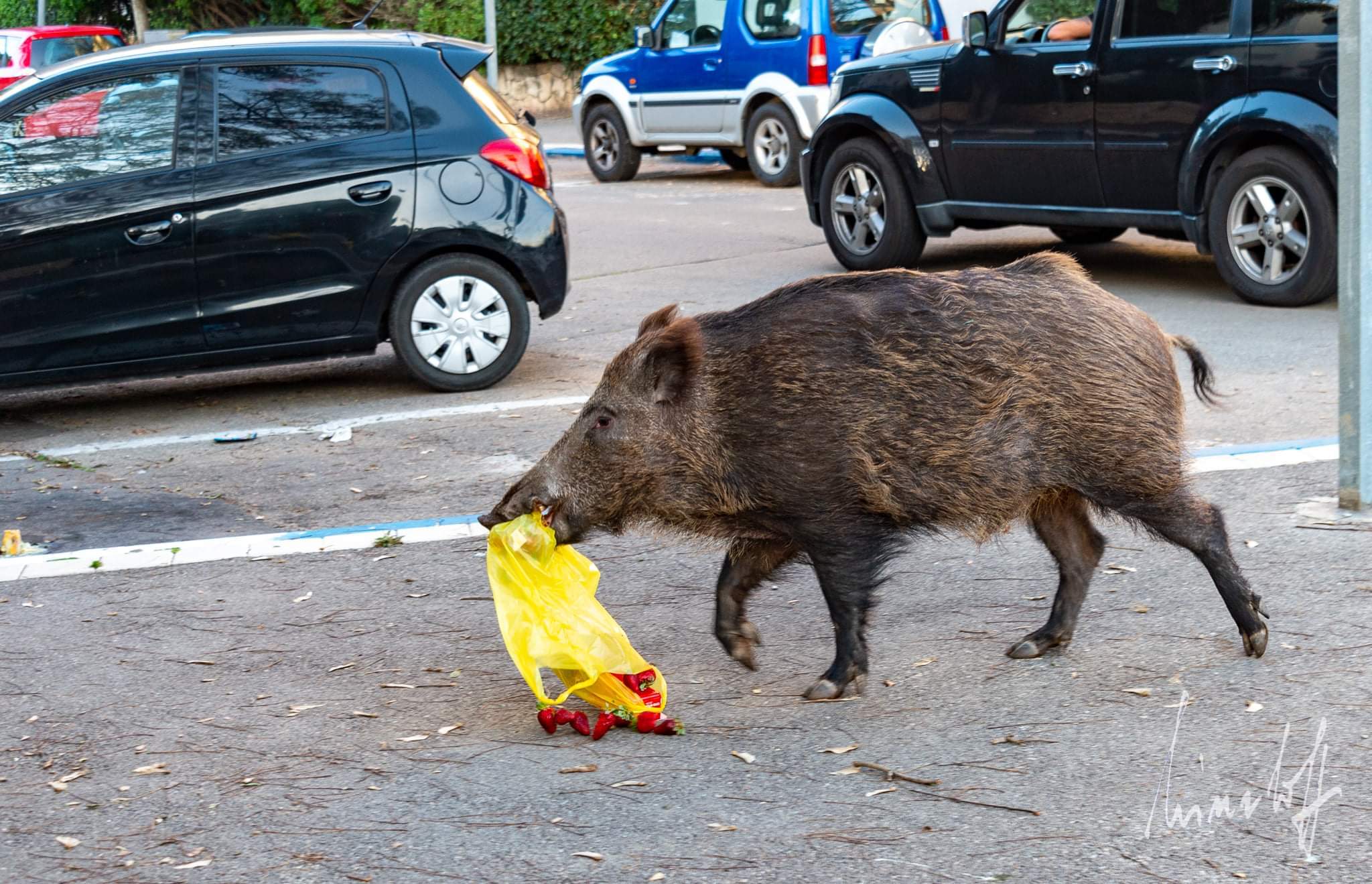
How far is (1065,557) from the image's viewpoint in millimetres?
5059

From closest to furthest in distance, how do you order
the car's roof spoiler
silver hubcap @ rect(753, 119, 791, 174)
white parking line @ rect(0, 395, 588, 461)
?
white parking line @ rect(0, 395, 588, 461)
the car's roof spoiler
silver hubcap @ rect(753, 119, 791, 174)

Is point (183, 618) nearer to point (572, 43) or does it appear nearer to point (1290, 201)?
point (1290, 201)

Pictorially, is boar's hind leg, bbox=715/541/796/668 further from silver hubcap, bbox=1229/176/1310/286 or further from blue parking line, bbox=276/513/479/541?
silver hubcap, bbox=1229/176/1310/286

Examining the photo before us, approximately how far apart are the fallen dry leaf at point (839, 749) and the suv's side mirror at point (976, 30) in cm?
778

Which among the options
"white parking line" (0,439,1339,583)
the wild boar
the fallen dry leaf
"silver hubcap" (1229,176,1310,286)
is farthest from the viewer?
"silver hubcap" (1229,176,1310,286)

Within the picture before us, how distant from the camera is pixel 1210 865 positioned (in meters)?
3.52

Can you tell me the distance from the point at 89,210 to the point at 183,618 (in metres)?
3.42

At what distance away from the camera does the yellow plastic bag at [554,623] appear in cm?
442

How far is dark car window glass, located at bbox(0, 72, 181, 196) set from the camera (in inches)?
→ 324

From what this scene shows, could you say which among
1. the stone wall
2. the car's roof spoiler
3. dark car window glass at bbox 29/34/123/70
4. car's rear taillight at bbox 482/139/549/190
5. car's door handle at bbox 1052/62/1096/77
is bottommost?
car's rear taillight at bbox 482/139/549/190

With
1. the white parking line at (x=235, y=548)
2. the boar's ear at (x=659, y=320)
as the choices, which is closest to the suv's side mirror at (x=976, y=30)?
the white parking line at (x=235, y=548)

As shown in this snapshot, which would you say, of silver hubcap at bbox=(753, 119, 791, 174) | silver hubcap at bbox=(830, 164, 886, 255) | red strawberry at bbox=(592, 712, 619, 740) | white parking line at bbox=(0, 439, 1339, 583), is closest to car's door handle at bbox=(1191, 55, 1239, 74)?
silver hubcap at bbox=(830, 164, 886, 255)

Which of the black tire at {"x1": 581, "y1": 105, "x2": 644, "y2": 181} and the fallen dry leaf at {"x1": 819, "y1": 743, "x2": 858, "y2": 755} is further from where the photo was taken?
the black tire at {"x1": 581, "y1": 105, "x2": 644, "y2": 181}

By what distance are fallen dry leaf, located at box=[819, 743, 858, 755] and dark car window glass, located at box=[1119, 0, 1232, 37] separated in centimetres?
700
